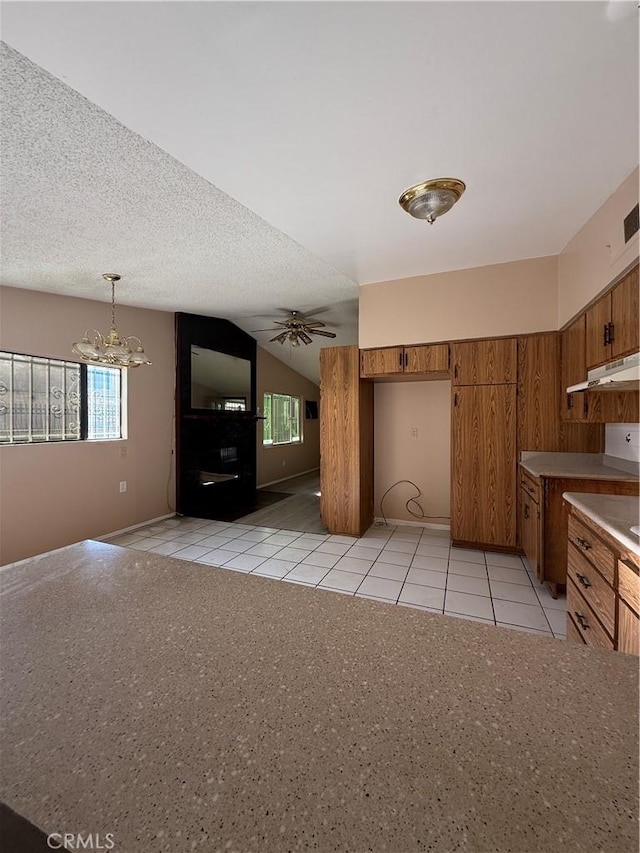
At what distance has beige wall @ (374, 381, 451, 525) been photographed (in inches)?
164

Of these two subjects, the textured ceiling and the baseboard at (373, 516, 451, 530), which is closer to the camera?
the textured ceiling

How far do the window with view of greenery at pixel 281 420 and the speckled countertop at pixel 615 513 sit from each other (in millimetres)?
5741

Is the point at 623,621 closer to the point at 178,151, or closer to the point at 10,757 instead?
the point at 10,757

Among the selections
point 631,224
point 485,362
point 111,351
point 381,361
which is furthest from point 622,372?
point 111,351

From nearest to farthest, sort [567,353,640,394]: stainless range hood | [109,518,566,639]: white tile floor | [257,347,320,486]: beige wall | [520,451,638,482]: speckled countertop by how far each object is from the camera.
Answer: [567,353,640,394]: stainless range hood < [520,451,638,482]: speckled countertop < [109,518,566,639]: white tile floor < [257,347,320,486]: beige wall

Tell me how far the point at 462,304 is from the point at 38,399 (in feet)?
13.8

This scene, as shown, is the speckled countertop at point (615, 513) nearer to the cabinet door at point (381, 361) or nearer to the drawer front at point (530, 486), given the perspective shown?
the drawer front at point (530, 486)

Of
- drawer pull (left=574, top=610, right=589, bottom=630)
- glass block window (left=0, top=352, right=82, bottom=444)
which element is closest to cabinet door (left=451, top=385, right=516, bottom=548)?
drawer pull (left=574, top=610, right=589, bottom=630)

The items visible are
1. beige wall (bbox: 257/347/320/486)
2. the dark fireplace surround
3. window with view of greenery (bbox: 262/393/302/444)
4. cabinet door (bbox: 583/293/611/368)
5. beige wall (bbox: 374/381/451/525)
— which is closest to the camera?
cabinet door (bbox: 583/293/611/368)

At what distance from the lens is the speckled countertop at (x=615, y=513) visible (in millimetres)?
1261

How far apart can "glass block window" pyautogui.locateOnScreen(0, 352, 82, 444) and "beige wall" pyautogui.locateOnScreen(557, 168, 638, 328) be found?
4.62 m

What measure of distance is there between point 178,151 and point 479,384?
2.90m

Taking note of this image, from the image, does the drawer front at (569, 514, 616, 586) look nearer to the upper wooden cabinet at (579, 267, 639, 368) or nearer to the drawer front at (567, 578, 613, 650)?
the drawer front at (567, 578, 613, 650)

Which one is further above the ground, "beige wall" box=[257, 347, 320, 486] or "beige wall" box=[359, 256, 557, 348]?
"beige wall" box=[359, 256, 557, 348]
